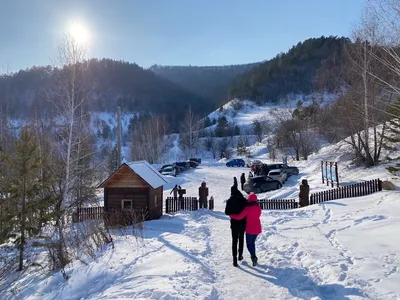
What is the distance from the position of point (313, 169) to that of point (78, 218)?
956 inches

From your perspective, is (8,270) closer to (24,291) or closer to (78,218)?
(24,291)

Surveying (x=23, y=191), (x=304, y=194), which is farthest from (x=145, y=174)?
(x=304, y=194)

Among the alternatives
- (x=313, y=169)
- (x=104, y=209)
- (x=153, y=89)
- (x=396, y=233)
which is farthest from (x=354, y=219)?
(x=153, y=89)

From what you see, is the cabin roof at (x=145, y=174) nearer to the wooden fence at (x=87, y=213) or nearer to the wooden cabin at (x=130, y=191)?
the wooden cabin at (x=130, y=191)

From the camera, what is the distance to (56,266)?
32.8ft

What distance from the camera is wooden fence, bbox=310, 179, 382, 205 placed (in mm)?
16062

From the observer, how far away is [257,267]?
7051 millimetres

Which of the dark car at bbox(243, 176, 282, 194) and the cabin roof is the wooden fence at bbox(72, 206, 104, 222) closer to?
the cabin roof

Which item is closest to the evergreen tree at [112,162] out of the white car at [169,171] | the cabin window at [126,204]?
the white car at [169,171]

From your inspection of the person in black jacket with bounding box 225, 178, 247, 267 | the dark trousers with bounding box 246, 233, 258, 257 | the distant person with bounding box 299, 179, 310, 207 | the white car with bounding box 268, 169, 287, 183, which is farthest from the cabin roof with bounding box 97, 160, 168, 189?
the white car with bounding box 268, 169, 287, 183

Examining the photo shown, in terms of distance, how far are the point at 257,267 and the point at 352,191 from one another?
11456mm

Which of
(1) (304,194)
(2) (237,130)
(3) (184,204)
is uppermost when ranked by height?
(2) (237,130)

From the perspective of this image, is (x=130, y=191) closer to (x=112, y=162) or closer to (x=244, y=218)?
(x=244, y=218)

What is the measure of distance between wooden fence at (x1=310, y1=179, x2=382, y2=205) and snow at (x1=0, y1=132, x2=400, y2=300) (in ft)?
9.85
